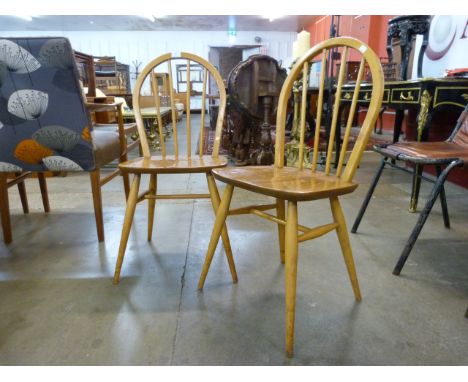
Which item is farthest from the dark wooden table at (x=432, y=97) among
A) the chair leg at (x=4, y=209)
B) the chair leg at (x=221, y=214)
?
the chair leg at (x=4, y=209)

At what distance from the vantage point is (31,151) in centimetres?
155

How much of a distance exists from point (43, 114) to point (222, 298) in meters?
1.13

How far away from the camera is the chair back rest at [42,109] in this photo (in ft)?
4.55

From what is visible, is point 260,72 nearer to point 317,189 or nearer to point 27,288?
point 317,189

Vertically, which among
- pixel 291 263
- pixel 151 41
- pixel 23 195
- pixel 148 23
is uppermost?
pixel 148 23

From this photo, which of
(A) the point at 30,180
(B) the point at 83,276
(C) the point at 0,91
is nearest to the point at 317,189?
(B) the point at 83,276

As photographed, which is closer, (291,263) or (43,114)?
(291,263)

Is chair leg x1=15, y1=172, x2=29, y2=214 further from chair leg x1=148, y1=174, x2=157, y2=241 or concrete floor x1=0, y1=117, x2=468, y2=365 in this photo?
chair leg x1=148, y1=174, x2=157, y2=241

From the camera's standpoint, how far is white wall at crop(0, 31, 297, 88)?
11.1m

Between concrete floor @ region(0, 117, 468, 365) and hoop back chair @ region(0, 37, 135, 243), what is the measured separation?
1.12 feet

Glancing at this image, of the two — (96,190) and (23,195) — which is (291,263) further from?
(23,195)

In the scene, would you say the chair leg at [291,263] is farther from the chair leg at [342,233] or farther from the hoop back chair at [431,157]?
the hoop back chair at [431,157]

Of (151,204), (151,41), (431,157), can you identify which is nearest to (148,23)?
(151,41)

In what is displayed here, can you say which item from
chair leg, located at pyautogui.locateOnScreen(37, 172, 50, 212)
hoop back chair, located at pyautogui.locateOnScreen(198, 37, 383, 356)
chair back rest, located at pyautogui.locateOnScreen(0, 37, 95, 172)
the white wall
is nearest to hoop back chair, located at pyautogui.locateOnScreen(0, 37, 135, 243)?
chair back rest, located at pyautogui.locateOnScreen(0, 37, 95, 172)
